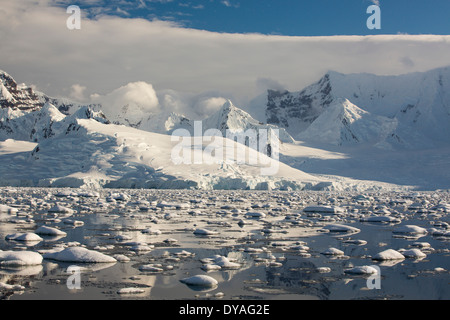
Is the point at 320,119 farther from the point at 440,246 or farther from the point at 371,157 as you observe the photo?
the point at 440,246

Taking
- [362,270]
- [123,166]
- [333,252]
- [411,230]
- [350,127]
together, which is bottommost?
[411,230]

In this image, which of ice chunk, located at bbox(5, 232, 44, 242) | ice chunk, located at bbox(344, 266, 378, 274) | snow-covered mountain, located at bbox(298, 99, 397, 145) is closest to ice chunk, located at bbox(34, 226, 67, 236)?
ice chunk, located at bbox(5, 232, 44, 242)

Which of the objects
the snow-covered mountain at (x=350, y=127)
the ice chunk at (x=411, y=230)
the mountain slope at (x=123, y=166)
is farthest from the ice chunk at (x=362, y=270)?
the snow-covered mountain at (x=350, y=127)

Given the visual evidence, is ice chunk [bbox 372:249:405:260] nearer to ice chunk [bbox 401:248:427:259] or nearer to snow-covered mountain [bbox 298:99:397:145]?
ice chunk [bbox 401:248:427:259]

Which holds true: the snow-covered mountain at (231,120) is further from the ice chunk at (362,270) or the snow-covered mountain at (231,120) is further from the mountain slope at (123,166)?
the ice chunk at (362,270)

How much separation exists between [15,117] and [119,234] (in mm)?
164454

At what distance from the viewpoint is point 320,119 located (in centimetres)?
13925

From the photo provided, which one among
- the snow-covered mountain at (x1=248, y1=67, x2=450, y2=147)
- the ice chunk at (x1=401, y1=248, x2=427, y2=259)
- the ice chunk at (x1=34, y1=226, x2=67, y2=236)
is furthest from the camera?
the snow-covered mountain at (x1=248, y1=67, x2=450, y2=147)

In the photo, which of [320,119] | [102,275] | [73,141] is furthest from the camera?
[320,119]

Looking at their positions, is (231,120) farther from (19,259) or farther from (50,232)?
(19,259)

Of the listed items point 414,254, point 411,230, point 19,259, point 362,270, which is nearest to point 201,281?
point 362,270

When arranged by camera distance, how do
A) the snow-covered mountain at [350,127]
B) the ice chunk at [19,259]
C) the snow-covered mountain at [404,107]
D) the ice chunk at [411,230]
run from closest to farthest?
the ice chunk at [19,259] < the ice chunk at [411,230] < the snow-covered mountain at [404,107] < the snow-covered mountain at [350,127]

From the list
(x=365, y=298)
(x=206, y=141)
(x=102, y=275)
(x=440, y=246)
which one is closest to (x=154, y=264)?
(x=102, y=275)

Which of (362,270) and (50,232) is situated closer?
(362,270)
